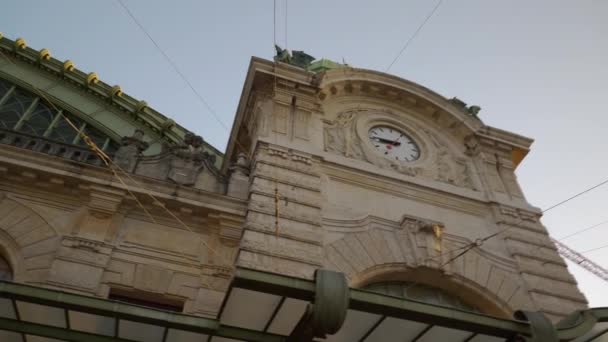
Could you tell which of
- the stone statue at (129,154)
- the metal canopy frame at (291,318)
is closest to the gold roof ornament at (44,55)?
the stone statue at (129,154)

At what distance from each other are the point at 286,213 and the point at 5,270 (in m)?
5.78

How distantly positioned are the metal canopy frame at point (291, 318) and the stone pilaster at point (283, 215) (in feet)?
7.97

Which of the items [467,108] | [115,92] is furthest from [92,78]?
[467,108]

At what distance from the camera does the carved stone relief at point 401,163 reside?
1426 cm

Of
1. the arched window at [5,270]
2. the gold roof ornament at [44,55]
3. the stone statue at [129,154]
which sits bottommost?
the arched window at [5,270]

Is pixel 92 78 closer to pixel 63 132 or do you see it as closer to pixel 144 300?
pixel 63 132

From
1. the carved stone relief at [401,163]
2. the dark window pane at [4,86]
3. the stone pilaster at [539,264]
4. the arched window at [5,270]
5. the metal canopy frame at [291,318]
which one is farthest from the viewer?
the dark window pane at [4,86]

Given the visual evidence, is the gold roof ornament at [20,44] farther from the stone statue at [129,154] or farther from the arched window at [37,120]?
the stone statue at [129,154]

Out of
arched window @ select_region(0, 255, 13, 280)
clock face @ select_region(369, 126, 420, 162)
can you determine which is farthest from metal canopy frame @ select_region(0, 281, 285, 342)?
clock face @ select_region(369, 126, 420, 162)

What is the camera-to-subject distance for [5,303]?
7.54m

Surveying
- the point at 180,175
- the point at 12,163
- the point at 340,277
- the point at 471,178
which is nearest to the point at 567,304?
the point at 471,178

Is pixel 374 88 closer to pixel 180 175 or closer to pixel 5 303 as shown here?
pixel 180 175

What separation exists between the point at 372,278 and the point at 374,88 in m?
6.63

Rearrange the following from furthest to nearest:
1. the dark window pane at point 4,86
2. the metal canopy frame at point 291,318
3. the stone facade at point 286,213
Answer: the dark window pane at point 4,86
the stone facade at point 286,213
the metal canopy frame at point 291,318
